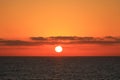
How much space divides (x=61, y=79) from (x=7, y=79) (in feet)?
38.8

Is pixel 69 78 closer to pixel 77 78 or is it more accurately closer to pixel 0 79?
pixel 77 78

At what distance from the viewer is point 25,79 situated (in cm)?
8188

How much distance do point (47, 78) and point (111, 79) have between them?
14009 mm

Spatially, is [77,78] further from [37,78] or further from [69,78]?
[37,78]

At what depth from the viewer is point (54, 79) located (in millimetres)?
81062

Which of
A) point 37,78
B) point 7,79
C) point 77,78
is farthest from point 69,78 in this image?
point 7,79

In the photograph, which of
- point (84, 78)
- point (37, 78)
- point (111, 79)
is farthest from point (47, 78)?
point (111, 79)

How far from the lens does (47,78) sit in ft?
274

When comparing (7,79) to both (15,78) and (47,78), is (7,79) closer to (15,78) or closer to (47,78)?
(15,78)

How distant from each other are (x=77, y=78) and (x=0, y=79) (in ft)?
55.3

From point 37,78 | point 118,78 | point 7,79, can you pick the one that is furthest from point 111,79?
point 7,79

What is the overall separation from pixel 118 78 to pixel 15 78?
74.9ft

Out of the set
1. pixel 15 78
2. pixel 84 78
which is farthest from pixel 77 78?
pixel 15 78

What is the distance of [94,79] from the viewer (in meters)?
81.1
